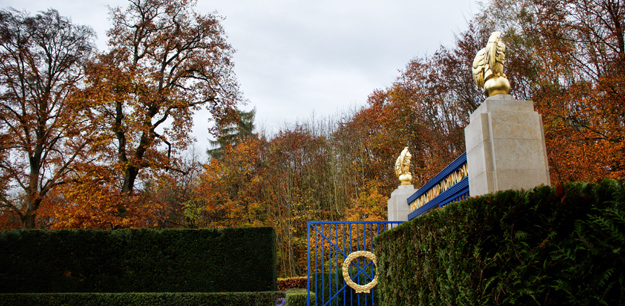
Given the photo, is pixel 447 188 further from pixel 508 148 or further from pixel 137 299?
pixel 137 299

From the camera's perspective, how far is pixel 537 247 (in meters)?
2.17

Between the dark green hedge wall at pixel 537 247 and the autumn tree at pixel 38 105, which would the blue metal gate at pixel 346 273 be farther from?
the autumn tree at pixel 38 105

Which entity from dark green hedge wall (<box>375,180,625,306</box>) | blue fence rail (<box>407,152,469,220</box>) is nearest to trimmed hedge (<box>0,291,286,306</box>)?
blue fence rail (<box>407,152,469,220</box>)

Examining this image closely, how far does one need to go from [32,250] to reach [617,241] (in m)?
12.3

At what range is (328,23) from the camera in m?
16.4

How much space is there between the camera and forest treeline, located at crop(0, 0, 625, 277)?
13.5 meters

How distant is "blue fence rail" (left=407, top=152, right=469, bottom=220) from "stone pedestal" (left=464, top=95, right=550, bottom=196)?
741 mm

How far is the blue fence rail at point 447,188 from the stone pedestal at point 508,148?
0.74m

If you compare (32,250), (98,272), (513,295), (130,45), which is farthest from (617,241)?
(130,45)

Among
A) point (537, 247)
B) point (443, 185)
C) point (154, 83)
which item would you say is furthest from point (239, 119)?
point (537, 247)

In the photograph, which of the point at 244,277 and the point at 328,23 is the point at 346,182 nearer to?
the point at 328,23

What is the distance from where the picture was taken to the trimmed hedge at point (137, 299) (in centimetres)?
1022

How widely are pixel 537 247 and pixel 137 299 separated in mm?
10157

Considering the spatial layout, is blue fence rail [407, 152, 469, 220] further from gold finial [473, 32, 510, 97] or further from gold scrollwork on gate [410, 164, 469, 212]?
gold finial [473, 32, 510, 97]
